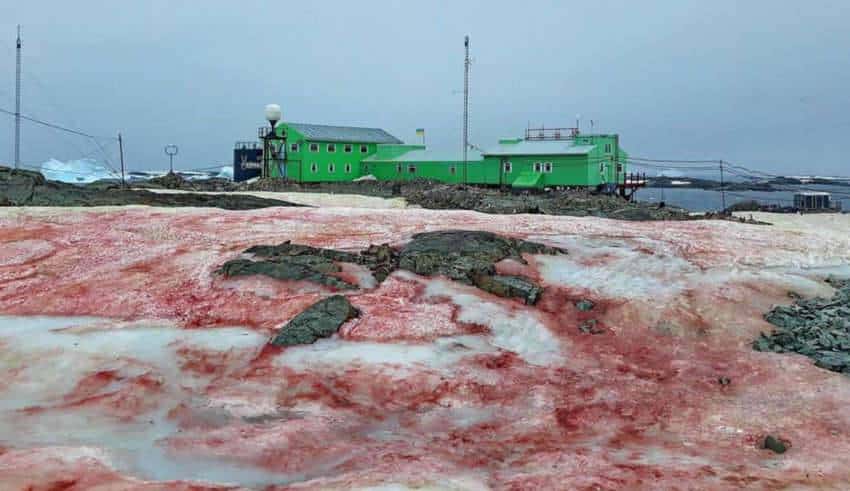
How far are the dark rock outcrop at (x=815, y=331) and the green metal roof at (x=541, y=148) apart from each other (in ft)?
151

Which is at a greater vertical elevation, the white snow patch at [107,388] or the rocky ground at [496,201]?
the rocky ground at [496,201]

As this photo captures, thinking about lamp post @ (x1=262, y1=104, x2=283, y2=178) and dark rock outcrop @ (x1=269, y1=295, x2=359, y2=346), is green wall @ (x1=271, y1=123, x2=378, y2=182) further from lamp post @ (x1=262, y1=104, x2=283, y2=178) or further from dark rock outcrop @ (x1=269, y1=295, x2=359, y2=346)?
dark rock outcrop @ (x1=269, y1=295, x2=359, y2=346)

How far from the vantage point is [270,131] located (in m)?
67.8

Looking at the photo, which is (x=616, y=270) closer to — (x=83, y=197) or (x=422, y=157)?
(x=83, y=197)

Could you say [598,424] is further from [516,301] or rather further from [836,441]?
[516,301]

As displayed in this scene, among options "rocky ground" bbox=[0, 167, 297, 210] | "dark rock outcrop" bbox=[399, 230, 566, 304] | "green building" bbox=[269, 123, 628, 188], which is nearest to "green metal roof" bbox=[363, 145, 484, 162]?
"green building" bbox=[269, 123, 628, 188]

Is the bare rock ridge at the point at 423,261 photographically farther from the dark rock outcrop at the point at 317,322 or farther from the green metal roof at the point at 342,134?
the green metal roof at the point at 342,134

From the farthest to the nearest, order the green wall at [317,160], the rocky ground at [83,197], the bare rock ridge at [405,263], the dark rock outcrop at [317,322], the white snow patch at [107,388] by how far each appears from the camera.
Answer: the green wall at [317,160] < the rocky ground at [83,197] < the bare rock ridge at [405,263] < the dark rock outcrop at [317,322] < the white snow patch at [107,388]

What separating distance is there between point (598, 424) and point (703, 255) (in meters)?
10.2

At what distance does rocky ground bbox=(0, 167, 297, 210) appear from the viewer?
3195 centimetres

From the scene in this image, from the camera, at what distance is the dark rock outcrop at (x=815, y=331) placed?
1309 centimetres

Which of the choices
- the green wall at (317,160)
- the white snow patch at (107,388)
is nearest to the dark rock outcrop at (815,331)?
the white snow patch at (107,388)

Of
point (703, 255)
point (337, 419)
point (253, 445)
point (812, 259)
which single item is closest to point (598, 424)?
point (337, 419)

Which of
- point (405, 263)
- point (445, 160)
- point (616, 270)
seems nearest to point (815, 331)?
point (616, 270)
